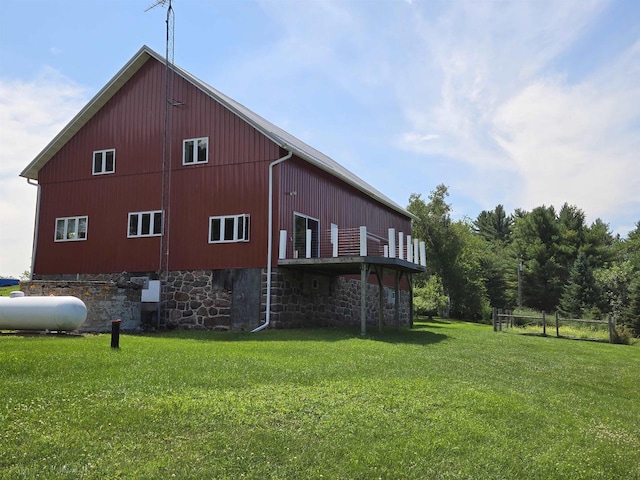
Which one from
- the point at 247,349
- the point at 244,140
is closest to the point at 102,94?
the point at 244,140

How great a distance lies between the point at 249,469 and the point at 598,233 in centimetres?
5372

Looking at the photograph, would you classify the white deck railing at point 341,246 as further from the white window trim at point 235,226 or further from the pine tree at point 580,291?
the pine tree at point 580,291

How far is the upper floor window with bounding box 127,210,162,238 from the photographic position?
65.1 ft

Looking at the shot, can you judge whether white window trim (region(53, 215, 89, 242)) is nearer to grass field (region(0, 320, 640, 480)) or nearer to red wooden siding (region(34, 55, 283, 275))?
red wooden siding (region(34, 55, 283, 275))

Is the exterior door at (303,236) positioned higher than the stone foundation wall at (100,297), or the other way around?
the exterior door at (303,236)

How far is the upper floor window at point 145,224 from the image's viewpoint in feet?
65.1

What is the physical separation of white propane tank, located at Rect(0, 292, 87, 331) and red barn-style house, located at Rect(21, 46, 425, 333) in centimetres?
307

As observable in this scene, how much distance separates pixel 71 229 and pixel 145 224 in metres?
3.49

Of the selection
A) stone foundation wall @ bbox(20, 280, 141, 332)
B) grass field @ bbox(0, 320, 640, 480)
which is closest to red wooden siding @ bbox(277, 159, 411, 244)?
stone foundation wall @ bbox(20, 280, 141, 332)

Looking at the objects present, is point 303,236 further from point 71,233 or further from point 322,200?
point 71,233

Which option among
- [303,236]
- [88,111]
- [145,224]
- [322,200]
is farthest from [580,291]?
[88,111]

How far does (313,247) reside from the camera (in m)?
19.5

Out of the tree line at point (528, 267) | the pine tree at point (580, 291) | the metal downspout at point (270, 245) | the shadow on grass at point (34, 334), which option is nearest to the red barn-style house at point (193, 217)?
the metal downspout at point (270, 245)

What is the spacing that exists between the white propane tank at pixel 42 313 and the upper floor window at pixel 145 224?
20.9 feet
